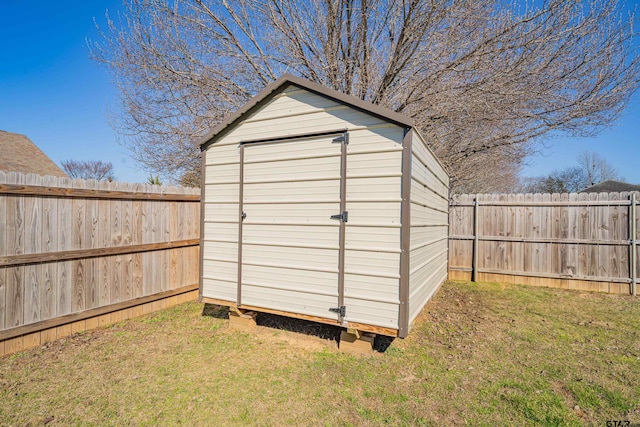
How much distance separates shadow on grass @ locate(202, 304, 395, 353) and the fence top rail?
79.8 inches

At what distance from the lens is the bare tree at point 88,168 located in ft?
111

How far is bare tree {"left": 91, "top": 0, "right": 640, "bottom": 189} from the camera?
5.96 meters

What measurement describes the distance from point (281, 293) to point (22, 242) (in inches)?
118

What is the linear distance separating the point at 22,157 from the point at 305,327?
42.1 ft

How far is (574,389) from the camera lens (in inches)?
111

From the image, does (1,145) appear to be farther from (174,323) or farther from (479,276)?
(479,276)

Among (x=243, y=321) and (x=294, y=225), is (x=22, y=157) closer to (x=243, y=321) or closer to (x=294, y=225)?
(x=243, y=321)

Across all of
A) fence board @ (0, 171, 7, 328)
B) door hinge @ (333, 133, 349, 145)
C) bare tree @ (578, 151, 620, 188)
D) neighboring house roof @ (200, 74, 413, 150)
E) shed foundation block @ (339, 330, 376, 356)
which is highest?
bare tree @ (578, 151, 620, 188)

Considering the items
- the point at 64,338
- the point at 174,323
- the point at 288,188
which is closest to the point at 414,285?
the point at 288,188

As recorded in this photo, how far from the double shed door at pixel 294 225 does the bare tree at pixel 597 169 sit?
138ft

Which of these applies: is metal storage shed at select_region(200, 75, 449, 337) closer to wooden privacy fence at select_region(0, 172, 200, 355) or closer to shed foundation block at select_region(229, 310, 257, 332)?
shed foundation block at select_region(229, 310, 257, 332)

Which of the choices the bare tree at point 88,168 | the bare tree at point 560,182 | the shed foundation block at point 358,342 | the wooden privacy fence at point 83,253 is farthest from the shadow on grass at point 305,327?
the bare tree at point 88,168

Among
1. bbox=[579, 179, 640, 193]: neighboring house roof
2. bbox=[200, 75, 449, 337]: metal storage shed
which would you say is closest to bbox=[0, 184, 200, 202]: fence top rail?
bbox=[200, 75, 449, 337]: metal storage shed

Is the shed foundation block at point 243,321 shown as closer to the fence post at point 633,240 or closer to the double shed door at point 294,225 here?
the double shed door at point 294,225
